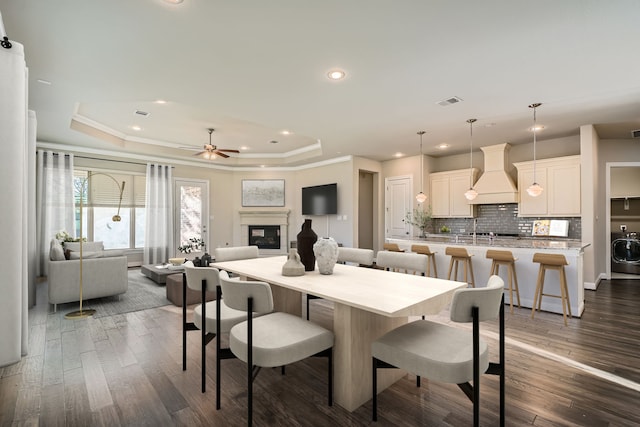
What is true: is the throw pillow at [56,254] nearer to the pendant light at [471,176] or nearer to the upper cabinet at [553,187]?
the pendant light at [471,176]

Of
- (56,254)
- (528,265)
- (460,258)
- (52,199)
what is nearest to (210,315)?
(56,254)

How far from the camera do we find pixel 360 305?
5.10ft

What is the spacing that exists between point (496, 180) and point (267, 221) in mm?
5727

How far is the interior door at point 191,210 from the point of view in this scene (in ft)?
25.5

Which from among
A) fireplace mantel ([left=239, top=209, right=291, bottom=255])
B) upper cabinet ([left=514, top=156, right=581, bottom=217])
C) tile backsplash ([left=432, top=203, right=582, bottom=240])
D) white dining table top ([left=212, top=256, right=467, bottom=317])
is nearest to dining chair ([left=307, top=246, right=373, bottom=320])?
white dining table top ([left=212, top=256, right=467, bottom=317])

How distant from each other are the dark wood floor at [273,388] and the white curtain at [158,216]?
160 inches

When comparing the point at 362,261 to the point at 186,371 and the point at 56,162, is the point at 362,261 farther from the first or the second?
the point at 56,162

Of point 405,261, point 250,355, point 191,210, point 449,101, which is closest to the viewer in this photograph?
point 250,355

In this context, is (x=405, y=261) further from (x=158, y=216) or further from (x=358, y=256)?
(x=158, y=216)

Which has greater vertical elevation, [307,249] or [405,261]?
[307,249]

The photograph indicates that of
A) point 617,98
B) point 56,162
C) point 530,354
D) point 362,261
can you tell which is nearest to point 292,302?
point 362,261

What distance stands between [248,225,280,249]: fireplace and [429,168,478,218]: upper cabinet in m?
4.26

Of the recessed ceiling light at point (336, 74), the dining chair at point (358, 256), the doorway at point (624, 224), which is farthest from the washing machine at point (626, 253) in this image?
the recessed ceiling light at point (336, 74)

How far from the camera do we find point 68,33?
239cm
